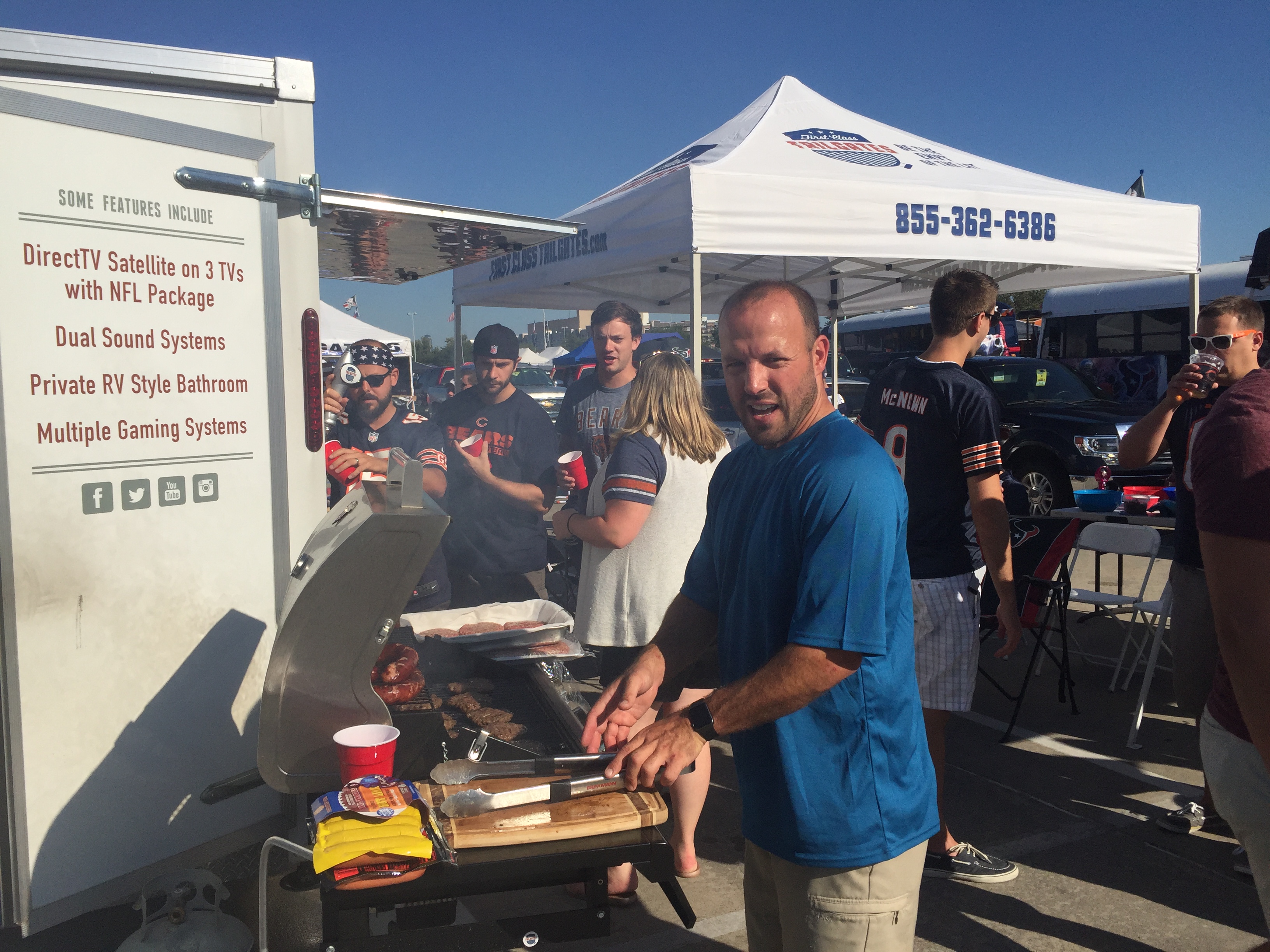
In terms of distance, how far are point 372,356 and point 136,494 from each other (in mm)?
2211

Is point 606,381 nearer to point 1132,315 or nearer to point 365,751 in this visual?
point 365,751

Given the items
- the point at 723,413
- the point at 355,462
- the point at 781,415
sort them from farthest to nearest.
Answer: the point at 723,413 < the point at 355,462 < the point at 781,415

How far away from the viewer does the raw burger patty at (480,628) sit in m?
3.47

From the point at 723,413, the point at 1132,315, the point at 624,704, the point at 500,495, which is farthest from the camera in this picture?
the point at 1132,315

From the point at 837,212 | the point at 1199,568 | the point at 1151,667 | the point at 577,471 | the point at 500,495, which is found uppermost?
the point at 837,212

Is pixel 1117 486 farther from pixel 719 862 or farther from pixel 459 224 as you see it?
pixel 459 224

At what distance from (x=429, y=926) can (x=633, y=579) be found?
1570 millimetres

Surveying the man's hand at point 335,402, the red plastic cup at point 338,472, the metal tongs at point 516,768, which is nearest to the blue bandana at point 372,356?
the man's hand at point 335,402

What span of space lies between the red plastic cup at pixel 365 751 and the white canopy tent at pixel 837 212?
332 cm

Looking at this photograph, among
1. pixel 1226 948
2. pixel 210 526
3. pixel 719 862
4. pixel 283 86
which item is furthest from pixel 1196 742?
pixel 283 86

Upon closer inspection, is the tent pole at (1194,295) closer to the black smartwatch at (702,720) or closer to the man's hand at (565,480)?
the man's hand at (565,480)

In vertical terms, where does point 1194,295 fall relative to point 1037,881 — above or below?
above

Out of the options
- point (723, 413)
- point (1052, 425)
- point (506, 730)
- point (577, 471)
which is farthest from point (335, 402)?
point (1052, 425)

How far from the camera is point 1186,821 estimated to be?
12.3 ft
